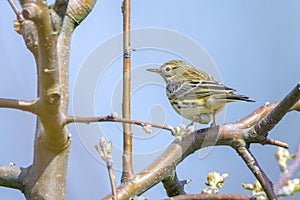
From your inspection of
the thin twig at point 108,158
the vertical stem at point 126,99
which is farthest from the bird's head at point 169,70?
the thin twig at point 108,158

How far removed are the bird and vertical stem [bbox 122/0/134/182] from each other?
43 centimetres

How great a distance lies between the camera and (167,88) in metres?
2.49

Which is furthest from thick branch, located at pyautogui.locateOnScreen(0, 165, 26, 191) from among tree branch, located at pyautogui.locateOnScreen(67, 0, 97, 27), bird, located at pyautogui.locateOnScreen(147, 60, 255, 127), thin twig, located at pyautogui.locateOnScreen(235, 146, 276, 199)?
bird, located at pyautogui.locateOnScreen(147, 60, 255, 127)

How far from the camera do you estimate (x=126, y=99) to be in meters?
1.40

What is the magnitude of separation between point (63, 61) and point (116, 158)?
321 millimetres

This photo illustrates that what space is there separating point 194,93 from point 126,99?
0.85 m

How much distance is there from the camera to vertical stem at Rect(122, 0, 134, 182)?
131 centimetres

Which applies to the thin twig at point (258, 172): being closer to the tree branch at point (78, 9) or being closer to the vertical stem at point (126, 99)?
the vertical stem at point (126, 99)

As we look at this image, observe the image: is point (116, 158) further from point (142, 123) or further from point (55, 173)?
point (142, 123)

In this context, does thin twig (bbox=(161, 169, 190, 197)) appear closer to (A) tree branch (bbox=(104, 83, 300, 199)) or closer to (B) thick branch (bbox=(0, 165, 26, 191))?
(A) tree branch (bbox=(104, 83, 300, 199))

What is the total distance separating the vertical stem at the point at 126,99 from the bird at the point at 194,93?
1.42 ft

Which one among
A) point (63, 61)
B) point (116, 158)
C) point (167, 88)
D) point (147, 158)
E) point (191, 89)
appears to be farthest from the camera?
point (167, 88)

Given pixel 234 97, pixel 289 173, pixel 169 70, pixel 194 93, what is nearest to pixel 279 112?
pixel 289 173

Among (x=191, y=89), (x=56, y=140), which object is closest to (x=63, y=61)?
(x=56, y=140)
